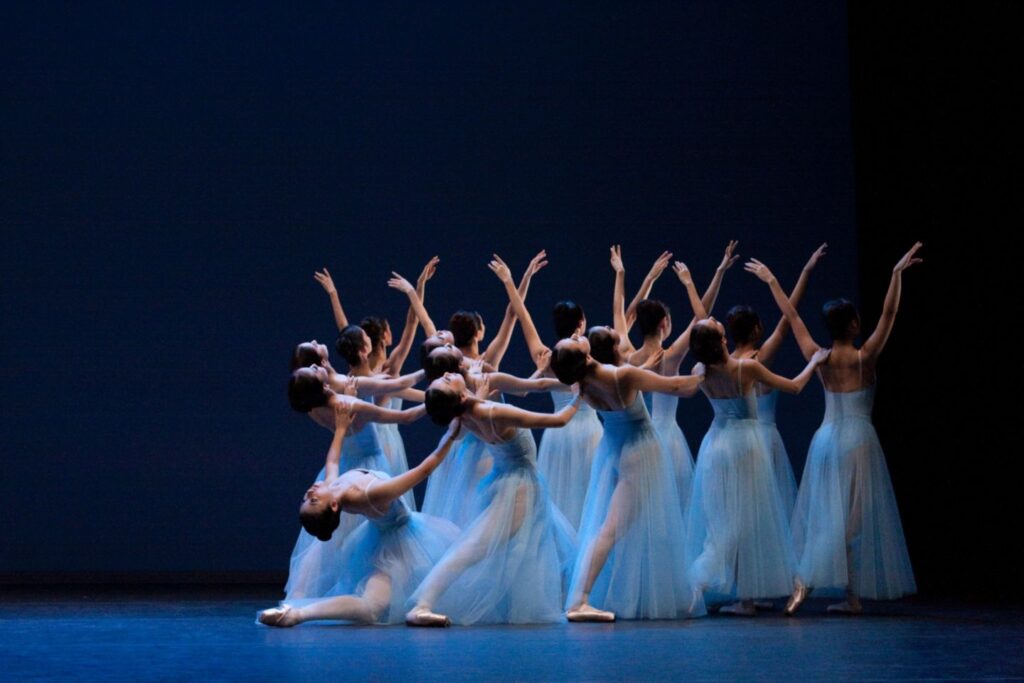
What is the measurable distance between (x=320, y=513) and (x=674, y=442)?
189cm

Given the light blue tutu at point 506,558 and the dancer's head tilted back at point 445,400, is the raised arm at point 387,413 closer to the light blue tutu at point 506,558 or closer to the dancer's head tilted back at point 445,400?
the dancer's head tilted back at point 445,400

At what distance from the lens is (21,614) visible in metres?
5.19

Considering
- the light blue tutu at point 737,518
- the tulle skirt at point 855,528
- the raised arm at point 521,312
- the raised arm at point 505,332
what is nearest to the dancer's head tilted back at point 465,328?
the raised arm at point 521,312

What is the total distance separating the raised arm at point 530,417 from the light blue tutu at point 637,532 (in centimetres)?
36

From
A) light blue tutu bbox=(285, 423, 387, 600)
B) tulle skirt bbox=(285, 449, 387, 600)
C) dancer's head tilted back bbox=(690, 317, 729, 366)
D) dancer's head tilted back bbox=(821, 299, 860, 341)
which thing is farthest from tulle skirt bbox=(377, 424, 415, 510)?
dancer's head tilted back bbox=(821, 299, 860, 341)

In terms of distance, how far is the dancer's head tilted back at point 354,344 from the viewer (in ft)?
18.1

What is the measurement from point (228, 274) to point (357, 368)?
1.66m

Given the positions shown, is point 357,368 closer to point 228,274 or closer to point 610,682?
point 228,274

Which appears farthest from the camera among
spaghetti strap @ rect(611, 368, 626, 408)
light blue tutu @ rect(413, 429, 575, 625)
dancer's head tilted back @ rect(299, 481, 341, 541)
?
spaghetti strap @ rect(611, 368, 626, 408)

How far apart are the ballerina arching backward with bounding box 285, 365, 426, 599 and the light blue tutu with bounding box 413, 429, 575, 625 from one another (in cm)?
44

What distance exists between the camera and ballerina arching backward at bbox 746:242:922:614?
17.0 ft

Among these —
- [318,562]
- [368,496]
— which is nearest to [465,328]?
[368,496]

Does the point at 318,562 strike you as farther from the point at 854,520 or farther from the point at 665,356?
the point at 854,520

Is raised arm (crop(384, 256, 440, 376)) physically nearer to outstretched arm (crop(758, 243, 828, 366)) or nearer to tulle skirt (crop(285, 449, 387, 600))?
tulle skirt (crop(285, 449, 387, 600))
